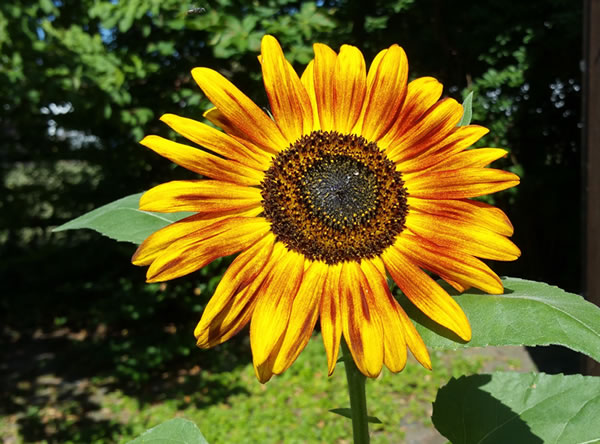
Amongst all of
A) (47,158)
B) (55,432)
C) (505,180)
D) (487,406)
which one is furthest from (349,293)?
(47,158)

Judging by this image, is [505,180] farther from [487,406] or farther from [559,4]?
[559,4]

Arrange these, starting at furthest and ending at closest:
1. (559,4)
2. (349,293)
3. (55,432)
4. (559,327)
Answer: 1. (55,432)
2. (559,4)
3. (349,293)
4. (559,327)

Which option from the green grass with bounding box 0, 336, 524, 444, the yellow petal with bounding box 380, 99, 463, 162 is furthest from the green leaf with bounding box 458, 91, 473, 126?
the green grass with bounding box 0, 336, 524, 444

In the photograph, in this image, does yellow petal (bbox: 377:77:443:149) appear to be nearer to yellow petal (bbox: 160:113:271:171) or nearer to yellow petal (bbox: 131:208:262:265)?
yellow petal (bbox: 160:113:271:171)

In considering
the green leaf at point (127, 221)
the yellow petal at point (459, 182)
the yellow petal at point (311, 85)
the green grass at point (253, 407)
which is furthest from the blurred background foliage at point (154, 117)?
the yellow petal at point (459, 182)

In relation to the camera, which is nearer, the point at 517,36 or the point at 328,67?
the point at 328,67

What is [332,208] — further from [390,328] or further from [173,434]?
[173,434]

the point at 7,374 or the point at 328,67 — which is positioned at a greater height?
the point at 328,67
